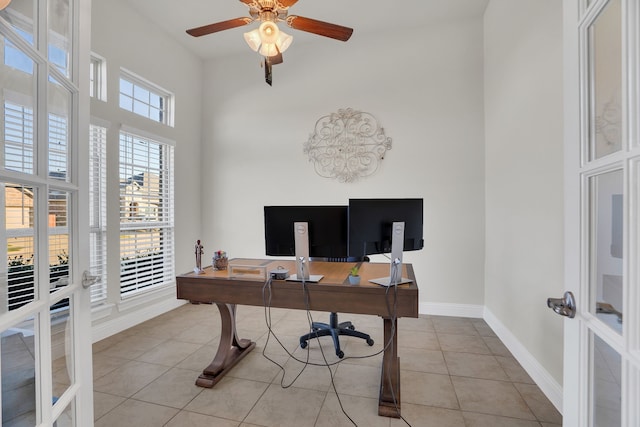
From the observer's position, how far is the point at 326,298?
174 cm

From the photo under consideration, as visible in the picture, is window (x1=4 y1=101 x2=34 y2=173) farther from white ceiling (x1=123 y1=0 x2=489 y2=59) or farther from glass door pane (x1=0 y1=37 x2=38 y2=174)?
white ceiling (x1=123 y1=0 x2=489 y2=59)

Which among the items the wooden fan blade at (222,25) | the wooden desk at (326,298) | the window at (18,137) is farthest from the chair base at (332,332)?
the wooden fan blade at (222,25)

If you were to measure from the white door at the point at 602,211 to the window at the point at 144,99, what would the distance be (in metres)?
3.61

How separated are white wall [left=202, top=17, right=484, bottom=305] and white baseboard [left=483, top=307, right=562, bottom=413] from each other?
1.93ft

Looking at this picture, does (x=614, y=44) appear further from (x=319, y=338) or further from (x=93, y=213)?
(x=93, y=213)

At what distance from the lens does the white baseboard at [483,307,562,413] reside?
176cm

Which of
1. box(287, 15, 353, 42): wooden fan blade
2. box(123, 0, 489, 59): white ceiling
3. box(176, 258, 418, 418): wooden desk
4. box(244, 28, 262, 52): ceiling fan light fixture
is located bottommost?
box(176, 258, 418, 418): wooden desk

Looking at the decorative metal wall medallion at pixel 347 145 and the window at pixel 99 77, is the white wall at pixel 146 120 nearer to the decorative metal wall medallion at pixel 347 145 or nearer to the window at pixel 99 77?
the window at pixel 99 77

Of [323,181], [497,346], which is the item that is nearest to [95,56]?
[323,181]

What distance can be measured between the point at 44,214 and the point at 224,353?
5.64 feet

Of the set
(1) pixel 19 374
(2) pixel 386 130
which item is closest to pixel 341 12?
(2) pixel 386 130

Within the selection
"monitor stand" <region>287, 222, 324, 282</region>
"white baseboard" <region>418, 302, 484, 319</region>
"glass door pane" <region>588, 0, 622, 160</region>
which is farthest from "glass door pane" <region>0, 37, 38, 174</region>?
"white baseboard" <region>418, 302, 484, 319</region>

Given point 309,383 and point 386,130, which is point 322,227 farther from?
point 386,130

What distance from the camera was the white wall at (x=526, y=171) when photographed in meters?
1.78
